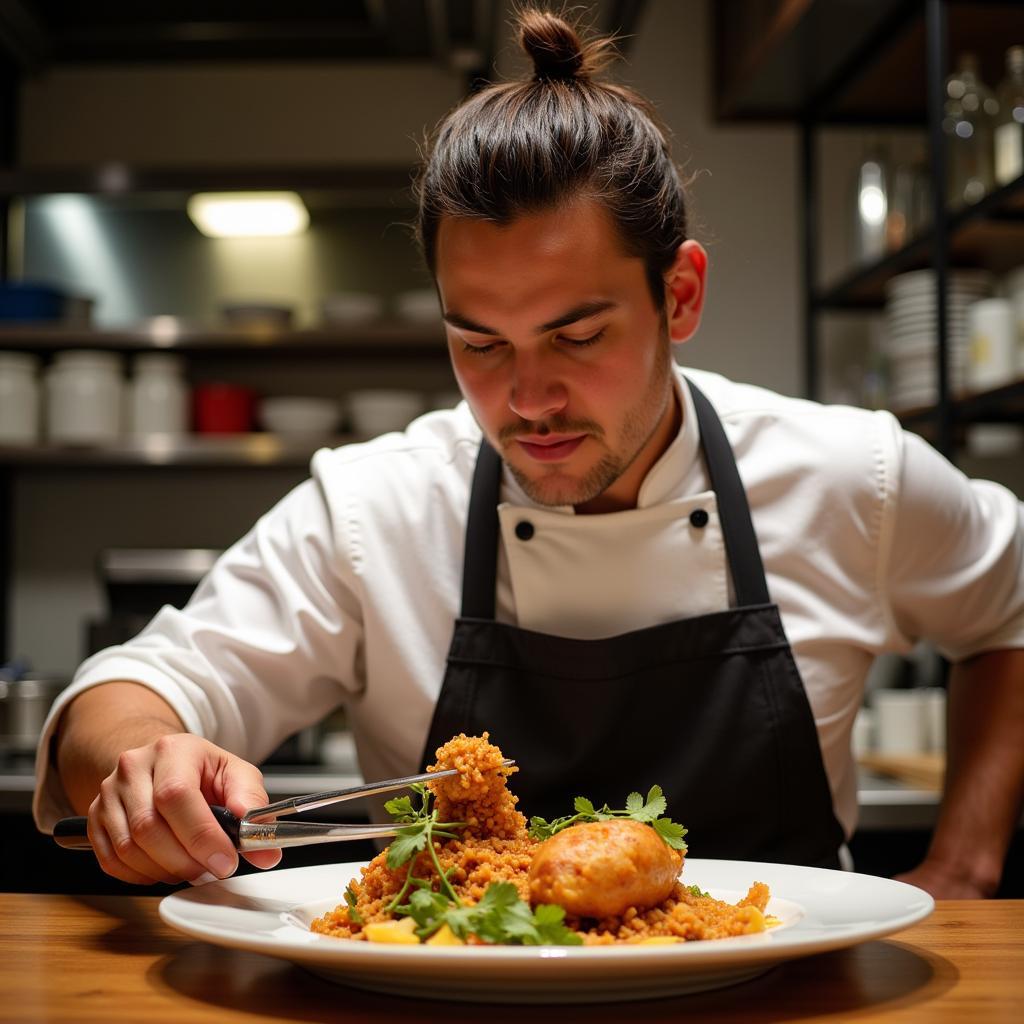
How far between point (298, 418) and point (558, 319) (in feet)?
8.07

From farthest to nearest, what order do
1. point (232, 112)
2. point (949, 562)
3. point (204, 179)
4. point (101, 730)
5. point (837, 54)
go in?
point (232, 112)
point (204, 179)
point (837, 54)
point (949, 562)
point (101, 730)

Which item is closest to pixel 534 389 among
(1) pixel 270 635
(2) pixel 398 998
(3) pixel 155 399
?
(1) pixel 270 635

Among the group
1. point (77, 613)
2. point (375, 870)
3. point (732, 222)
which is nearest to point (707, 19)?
point (732, 222)

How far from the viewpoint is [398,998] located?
84cm

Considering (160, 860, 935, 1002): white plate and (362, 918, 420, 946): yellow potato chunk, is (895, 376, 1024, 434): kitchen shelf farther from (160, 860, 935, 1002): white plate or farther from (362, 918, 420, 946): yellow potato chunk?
(362, 918, 420, 946): yellow potato chunk

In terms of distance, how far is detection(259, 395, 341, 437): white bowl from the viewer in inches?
146

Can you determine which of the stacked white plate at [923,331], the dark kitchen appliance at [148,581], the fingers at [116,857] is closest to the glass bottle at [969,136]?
the stacked white plate at [923,331]

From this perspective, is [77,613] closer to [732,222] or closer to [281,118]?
[281,118]

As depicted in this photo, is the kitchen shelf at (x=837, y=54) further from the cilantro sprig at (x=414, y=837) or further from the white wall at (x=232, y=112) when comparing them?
the cilantro sprig at (x=414, y=837)

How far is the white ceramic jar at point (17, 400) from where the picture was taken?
3.74 metres

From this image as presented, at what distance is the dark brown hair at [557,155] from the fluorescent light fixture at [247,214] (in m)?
2.54

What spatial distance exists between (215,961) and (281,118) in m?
3.68

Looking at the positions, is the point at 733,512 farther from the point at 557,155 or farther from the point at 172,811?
the point at 172,811

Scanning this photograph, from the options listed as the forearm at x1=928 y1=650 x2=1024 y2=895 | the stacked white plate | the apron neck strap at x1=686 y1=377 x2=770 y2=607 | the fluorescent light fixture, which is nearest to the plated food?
the apron neck strap at x1=686 y1=377 x2=770 y2=607
